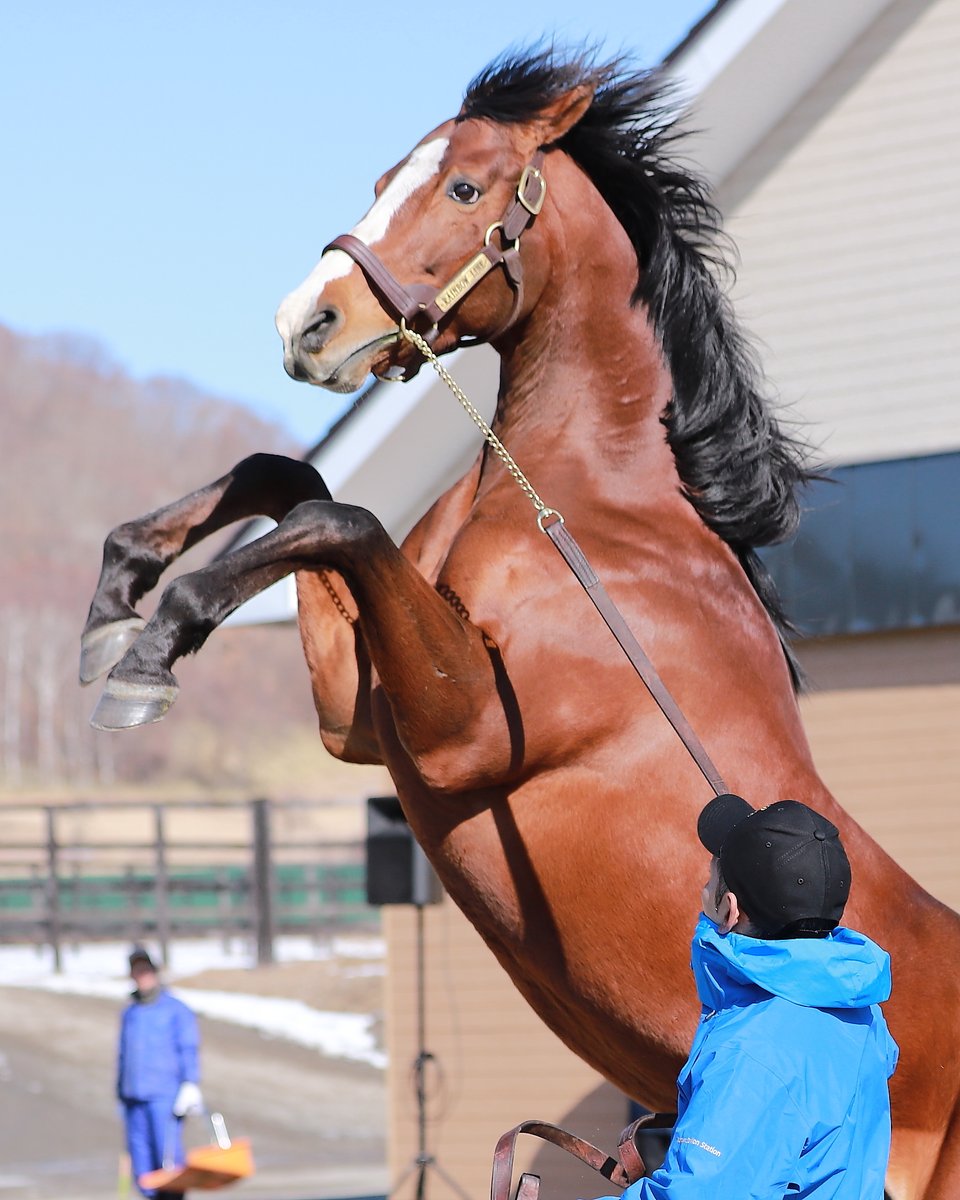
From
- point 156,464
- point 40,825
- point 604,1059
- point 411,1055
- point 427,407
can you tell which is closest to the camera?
point 604,1059

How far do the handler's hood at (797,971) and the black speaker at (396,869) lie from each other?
6.53 meters

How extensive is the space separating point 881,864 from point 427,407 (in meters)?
A: 5.33

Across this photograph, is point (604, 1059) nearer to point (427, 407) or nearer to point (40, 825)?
point (427, 407)

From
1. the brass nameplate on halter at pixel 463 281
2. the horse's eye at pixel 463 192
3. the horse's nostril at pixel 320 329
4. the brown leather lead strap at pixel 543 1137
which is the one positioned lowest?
the brown leather lead strap at pixel 543 1137

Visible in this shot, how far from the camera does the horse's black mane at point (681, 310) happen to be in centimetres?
386

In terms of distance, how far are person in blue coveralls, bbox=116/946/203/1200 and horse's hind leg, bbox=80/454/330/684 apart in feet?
24.3

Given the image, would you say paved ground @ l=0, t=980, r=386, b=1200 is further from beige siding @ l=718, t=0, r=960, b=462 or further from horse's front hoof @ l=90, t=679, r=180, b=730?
horse's front hoof @ l=90, t=679, r=180, b=730

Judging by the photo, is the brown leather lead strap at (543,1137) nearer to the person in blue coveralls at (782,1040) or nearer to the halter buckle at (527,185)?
the person in blue coveralls at (782,1040)

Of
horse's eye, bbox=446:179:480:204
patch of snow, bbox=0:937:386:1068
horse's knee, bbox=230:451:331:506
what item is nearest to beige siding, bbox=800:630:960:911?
horse's knee, bbox=230:451:331:506

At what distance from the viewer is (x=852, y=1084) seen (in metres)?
2.21

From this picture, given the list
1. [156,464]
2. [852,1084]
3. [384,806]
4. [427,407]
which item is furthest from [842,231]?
[156,464]

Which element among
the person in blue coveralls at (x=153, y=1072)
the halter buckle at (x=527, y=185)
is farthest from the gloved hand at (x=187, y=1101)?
the halter buckle at (x=527, y=185)

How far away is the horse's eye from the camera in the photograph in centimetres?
361

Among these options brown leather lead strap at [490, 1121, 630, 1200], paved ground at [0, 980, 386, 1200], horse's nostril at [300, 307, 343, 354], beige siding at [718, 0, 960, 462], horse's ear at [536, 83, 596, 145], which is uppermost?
beige siding at [718, 0, 960, 462]
